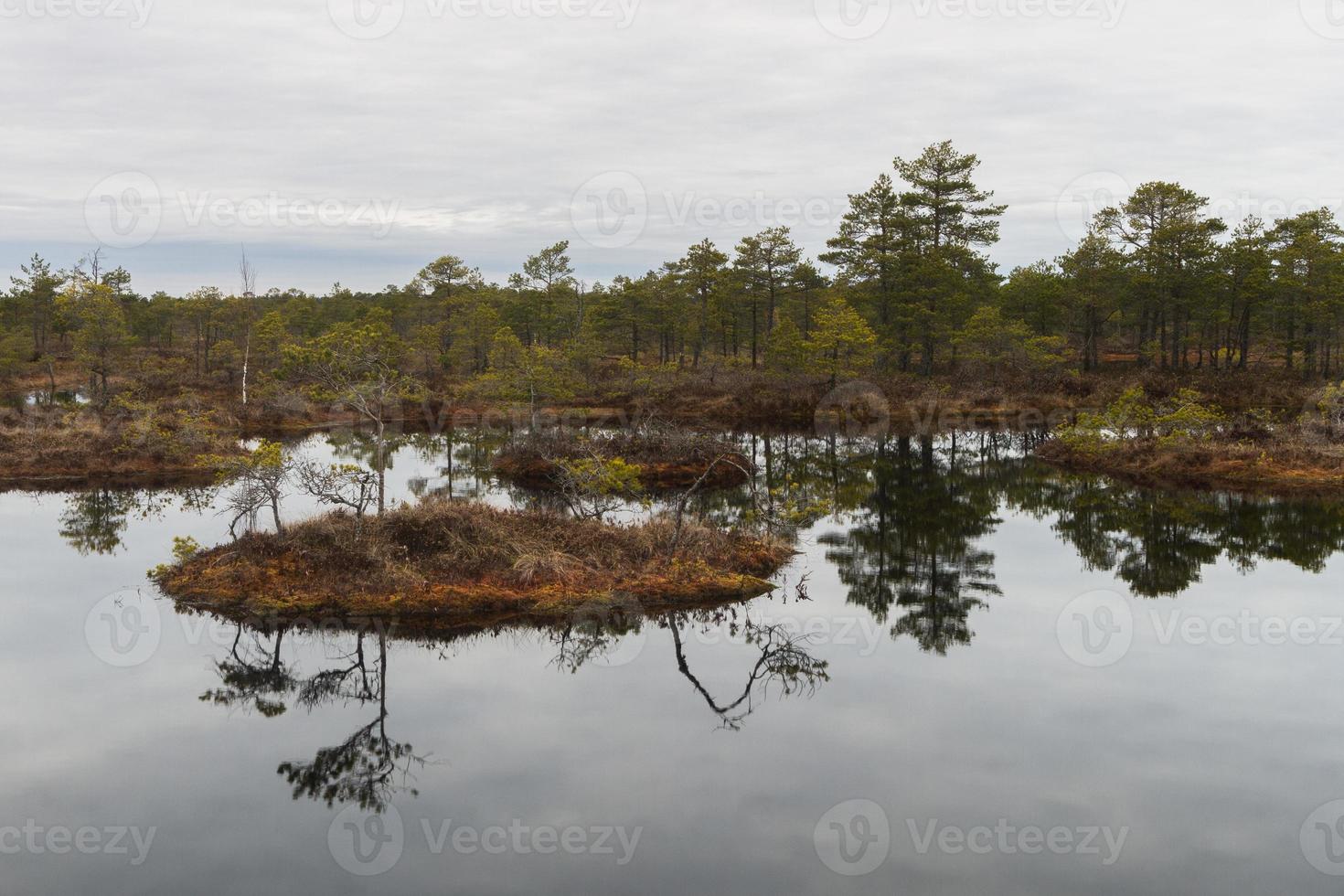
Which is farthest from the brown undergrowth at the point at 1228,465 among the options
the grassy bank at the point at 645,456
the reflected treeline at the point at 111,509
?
the reflected treeline at the point at 111,509

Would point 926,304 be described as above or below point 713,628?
above

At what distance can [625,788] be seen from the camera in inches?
524

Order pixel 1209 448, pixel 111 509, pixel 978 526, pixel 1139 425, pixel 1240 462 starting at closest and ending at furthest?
1. pixel 978 526
2. pixel 111 509
3. pixel 1240 462
4. pixel 1209 448
5. pixel 1139 425

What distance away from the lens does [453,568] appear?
23.0 meters

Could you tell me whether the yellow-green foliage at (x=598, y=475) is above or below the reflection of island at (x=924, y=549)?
above

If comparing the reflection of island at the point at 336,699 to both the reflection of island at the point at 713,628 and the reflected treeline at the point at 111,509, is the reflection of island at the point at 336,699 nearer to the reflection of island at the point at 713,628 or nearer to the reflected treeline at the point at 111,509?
the reflection of island at the point at 713,628

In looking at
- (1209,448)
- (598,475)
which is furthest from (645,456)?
(1209,448)

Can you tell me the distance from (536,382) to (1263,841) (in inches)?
1704

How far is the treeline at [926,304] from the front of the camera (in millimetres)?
65000

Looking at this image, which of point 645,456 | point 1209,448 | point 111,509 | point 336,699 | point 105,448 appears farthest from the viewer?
point 105,448
